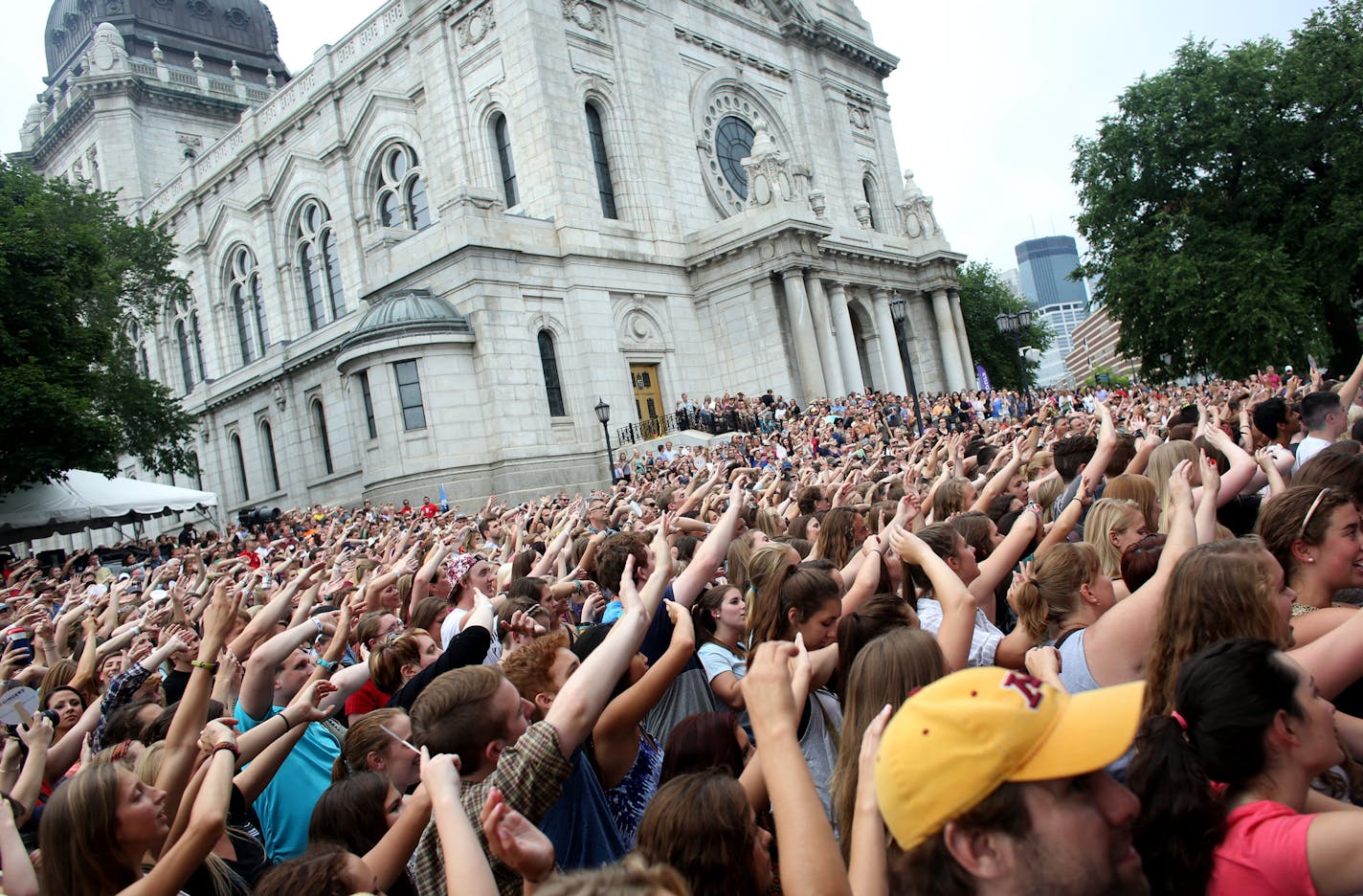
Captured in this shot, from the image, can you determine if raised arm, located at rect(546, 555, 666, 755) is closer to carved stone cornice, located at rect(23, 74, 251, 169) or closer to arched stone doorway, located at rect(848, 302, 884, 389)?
arched stone doorway, located at rect(848, 302, 884, 389)

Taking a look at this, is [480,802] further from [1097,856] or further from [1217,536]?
[1217,536]

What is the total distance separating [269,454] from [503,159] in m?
19.1

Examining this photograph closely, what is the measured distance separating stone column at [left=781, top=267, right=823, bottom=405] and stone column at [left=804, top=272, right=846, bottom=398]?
0.64m

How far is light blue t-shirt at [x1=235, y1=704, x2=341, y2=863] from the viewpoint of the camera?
4.62 metres

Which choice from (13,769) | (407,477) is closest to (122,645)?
(13,769)

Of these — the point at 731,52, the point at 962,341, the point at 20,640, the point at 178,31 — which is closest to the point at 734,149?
the point at 731,52

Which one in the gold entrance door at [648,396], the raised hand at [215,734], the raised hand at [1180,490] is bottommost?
the raised hand at [215,734]

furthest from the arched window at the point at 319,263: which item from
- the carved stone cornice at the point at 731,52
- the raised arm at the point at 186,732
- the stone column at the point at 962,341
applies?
the raised arm at the point at 186,732

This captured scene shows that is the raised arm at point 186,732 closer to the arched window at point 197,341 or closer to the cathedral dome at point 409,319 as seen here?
the cathedral dome at point 409,319

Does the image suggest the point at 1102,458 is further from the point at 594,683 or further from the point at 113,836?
the point at 113,836

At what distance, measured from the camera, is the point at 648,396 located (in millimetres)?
34875

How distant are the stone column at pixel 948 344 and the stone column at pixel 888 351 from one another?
12.5ft

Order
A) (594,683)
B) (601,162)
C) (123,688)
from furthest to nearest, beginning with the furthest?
1. (601,162)
2. (123,688)
3. (594,683)

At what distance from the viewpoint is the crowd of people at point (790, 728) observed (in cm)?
205
